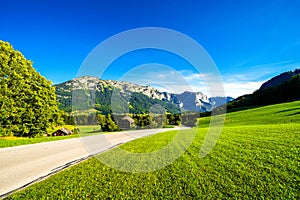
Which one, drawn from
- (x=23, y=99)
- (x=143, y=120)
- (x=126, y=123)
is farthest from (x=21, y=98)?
(x=143, y=120)

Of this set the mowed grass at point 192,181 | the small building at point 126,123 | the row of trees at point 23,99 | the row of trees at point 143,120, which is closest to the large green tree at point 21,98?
the row of trees at point 23,99

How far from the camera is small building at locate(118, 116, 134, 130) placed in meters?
59.3

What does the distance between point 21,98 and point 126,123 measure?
125 feet

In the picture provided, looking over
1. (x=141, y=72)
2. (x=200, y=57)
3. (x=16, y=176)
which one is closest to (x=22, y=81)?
(x=141, y=72)

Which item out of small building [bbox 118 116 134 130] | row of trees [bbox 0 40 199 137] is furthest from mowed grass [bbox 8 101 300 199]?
small building [bbox 118 116 134 130]

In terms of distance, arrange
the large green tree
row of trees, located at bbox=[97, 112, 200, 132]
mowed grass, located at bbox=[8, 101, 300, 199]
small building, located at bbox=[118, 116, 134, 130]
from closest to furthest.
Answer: mowed grass, located at bbox=[8, 101, 300, 199], the large green tree, row of trees, located at bbox=[97, 112, 200, 132], small building, located at bbox=[118, 116, 134, 130]

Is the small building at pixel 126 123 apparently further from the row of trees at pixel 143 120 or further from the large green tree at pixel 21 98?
the large green tree at pixel 21 98

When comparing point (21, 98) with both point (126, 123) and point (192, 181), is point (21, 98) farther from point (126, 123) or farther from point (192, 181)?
point (126, 123)

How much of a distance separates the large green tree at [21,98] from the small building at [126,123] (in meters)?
30.1

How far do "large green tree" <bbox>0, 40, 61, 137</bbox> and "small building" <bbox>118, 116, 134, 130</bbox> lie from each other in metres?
30.1

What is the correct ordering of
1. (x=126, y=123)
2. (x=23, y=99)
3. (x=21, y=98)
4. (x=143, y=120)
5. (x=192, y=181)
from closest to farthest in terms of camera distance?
(x=192, y=181), (x=21, y=98), (x=23, y=99), (x=126, y=123), (x=143, y=120)

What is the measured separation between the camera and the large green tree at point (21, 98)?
23375 mm

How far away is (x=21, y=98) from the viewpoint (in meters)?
25.2

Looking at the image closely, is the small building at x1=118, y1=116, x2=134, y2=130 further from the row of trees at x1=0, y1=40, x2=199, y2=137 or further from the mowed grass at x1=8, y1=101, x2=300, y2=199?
the mowed grass at x1=8, y1=101, x2=300, y2=199
